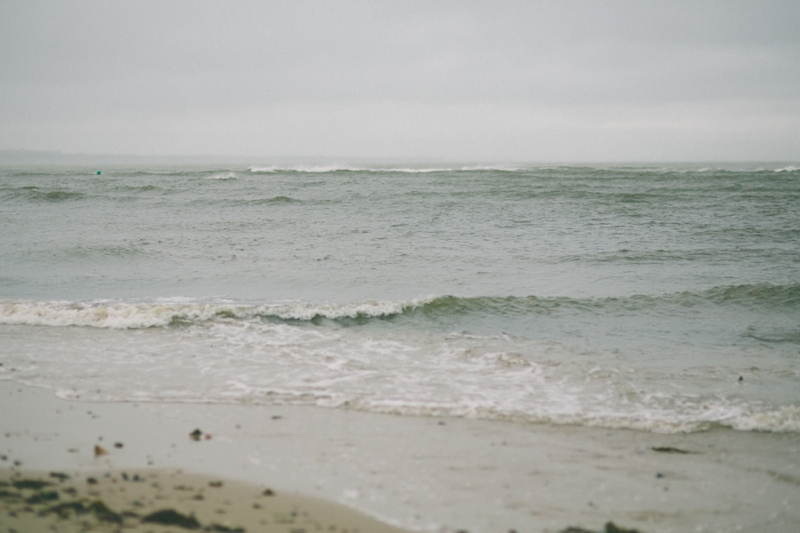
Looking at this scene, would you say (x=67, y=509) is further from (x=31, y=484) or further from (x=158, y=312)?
(x=158, y=312)

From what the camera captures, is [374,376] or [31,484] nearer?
[31,484]

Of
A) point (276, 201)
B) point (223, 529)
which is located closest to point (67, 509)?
point (223, 529)

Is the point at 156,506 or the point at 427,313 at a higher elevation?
the point at 427,313

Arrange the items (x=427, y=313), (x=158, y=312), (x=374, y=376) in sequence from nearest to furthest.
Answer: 1. (x=374, y=376)
2. (x=158, y=312)
3. (x=427, y=313)

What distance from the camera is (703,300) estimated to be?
1122 cm

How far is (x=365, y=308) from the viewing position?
411 inches

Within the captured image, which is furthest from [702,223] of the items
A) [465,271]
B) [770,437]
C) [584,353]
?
[770,437]

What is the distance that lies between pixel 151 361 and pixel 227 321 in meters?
2.12

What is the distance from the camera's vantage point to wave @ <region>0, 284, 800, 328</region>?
9750mm

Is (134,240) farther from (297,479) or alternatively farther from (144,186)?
(144,186)

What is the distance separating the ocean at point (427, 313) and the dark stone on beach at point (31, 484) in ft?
6.94

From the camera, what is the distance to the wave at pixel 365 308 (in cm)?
975

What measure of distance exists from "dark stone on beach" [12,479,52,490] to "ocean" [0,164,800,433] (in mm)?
2116

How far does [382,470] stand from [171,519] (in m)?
1.70
